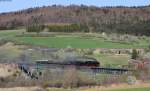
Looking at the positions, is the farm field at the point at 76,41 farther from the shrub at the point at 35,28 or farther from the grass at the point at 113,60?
the grass at the point at 113,60

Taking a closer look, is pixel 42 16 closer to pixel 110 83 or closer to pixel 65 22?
pixel 65 22

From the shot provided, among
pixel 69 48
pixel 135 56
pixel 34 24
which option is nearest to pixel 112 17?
pixel 34 24

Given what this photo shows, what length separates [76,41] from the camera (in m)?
77.6

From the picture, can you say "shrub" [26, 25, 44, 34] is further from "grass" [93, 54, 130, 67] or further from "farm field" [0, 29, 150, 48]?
"grass" [93, 54, 130, 67]

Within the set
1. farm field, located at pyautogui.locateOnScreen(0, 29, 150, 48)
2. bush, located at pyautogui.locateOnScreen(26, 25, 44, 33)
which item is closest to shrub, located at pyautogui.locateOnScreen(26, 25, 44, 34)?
bush, located at pyautogui.locateOnScreen(26, 25, 44, 33)

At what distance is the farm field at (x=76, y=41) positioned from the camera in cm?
7312

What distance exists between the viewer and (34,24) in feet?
327

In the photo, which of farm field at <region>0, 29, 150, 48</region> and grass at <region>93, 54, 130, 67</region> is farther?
farm field at <region>0, 29, 150, 48</region>

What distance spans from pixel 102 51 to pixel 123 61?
12.2m

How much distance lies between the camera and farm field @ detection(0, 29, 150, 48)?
7312 cm

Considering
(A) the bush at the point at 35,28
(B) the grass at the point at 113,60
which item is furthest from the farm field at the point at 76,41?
(B) the grass at the point at 113,60

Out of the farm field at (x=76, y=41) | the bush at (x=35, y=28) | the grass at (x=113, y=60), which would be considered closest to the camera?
the grass at (x=113, y=60)

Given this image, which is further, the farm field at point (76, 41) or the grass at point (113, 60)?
the farm field at point (76, 41)

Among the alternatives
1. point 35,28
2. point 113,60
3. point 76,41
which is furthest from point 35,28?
point 113,60
